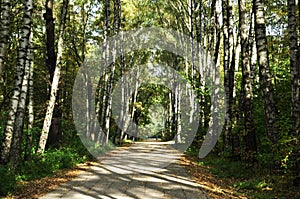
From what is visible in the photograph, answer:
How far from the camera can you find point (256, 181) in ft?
31.1

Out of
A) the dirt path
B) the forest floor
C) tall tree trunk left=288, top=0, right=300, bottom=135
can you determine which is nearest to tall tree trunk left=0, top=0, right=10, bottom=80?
the forest floor

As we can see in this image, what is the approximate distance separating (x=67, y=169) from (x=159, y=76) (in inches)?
1493

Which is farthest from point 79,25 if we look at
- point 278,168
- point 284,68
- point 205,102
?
point 278,168

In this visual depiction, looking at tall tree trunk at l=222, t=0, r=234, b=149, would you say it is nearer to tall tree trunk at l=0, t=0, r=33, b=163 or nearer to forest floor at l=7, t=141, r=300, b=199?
forest floor at l=7, t=141, r=300, b=199

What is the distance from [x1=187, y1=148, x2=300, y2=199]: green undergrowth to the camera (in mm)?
8055

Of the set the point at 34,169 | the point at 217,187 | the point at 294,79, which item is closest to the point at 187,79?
the point at 217,187

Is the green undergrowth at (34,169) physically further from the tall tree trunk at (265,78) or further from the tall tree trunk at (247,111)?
the tall tree trunk at (265,78)

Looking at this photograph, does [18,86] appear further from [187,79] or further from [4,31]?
[187,79]

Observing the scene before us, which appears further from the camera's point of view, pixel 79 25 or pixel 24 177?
pixel 79 25

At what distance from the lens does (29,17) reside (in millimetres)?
10219

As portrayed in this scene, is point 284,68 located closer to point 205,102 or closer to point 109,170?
point 205,102

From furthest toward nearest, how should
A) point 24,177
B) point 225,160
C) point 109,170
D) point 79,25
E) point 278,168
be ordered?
point 79,25 → point 225,160 → point 109,170 → point 24,177 → point 278,168

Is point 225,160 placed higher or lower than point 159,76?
lower

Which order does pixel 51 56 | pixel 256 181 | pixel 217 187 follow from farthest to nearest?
pixel 51 56 → pixel 217 187 → pixel 256 181
